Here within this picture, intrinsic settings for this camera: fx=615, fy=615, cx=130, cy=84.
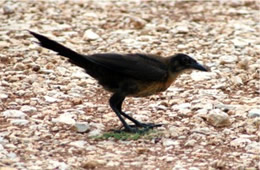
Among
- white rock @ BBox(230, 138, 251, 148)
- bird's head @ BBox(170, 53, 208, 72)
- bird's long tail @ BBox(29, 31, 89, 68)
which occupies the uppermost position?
bird's long tail @ BBox(29, 31, 89, 68)

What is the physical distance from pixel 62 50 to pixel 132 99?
1.98m

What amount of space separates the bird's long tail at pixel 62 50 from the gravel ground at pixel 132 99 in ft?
2.33

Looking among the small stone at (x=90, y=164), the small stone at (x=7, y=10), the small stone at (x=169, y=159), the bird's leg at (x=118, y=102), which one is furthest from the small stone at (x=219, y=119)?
the small stone at (x=7, y=10)

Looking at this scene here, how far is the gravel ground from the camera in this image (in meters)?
5.99

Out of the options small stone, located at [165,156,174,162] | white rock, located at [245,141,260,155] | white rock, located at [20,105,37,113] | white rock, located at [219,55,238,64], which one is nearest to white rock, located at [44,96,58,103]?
white rock, located at [20,105,37,113]

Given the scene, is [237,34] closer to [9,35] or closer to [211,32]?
[211,32]

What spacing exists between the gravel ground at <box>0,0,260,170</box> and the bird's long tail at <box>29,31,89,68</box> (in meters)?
0.71

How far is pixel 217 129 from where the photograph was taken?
6852 mm

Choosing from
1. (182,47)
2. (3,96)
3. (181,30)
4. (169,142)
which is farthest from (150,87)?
(181,30)

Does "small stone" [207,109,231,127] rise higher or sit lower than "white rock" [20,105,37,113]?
higher

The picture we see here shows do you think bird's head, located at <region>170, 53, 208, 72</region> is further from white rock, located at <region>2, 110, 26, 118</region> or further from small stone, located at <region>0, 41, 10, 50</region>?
small stone, located at <region>0, 41, 10, 50</region>

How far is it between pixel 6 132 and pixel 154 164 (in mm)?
1694

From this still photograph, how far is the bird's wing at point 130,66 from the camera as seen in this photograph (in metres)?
6.68

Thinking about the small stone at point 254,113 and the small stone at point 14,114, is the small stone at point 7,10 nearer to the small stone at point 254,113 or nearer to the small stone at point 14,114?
the small stone at point 14,114
